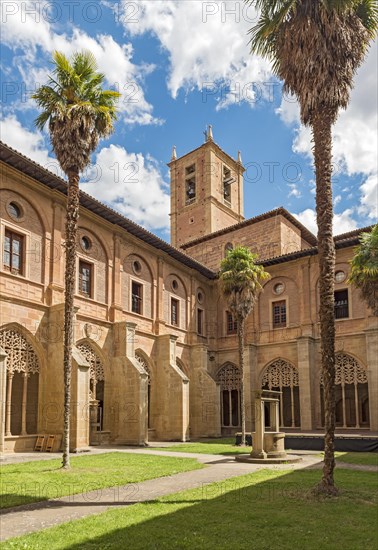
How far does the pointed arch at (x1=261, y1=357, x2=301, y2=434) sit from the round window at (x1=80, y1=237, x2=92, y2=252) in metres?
13.6

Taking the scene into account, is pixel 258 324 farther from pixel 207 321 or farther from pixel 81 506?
pixel 81 506

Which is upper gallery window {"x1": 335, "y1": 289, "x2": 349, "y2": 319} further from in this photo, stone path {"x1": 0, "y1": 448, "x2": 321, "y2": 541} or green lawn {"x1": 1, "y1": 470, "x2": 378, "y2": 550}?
green lawn {"x1": 1, "y1": 470, "x2": 378, "y2": 550}

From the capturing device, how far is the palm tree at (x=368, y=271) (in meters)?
20.4

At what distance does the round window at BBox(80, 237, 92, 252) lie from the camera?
2410 cm

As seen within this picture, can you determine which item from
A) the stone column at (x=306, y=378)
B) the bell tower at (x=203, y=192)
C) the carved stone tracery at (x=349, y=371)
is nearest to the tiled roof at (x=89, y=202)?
the stone column at (x=306, y=378)

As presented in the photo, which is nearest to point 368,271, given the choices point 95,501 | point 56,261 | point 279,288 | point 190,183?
point 279,288

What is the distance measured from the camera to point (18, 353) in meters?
19.5

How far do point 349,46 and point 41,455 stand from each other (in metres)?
15.6

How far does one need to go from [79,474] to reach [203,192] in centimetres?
3664

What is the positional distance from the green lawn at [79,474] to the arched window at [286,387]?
46.0 feet

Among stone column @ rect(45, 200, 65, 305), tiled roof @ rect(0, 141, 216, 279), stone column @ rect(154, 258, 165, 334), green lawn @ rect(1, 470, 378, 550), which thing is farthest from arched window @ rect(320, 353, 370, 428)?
green lawn @ rect(1, 470, 378, 550)

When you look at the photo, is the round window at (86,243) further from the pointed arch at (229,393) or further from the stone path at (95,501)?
the pointed arch at (229,393)

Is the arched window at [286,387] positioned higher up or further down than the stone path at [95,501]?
higher up

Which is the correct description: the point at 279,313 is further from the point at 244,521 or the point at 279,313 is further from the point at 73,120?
the point at 244,521
